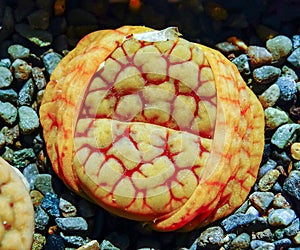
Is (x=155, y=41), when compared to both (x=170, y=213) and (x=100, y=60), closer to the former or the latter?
(x=100, y=60)

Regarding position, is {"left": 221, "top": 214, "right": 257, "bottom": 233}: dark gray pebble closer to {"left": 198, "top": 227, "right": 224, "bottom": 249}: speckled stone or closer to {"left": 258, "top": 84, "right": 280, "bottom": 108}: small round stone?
{"left": 198, "top": 227, "right": 224, "bottom": 249}: speckled stone

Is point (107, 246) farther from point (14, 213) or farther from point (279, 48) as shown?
point (279, 48)

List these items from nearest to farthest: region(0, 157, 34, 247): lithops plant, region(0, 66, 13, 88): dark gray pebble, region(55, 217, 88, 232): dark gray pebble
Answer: region(0, 157, 34, 247): lithops plant, region(55, 217, 88, 232): dark gray pebble, region(0, 66, 13, 88): dark gray pebble

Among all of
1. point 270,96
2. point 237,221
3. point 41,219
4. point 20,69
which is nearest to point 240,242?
point 237,221

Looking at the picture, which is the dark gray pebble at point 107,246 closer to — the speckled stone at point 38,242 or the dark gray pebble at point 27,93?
the speckled stone at point 38,242

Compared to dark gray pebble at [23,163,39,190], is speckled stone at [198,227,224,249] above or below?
below

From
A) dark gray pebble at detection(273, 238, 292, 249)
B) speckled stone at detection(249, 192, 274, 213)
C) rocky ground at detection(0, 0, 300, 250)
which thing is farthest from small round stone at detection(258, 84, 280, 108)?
dark gray pebble at detection(273, 238, 292, 249)

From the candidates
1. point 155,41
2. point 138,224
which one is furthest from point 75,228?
point 155,41
